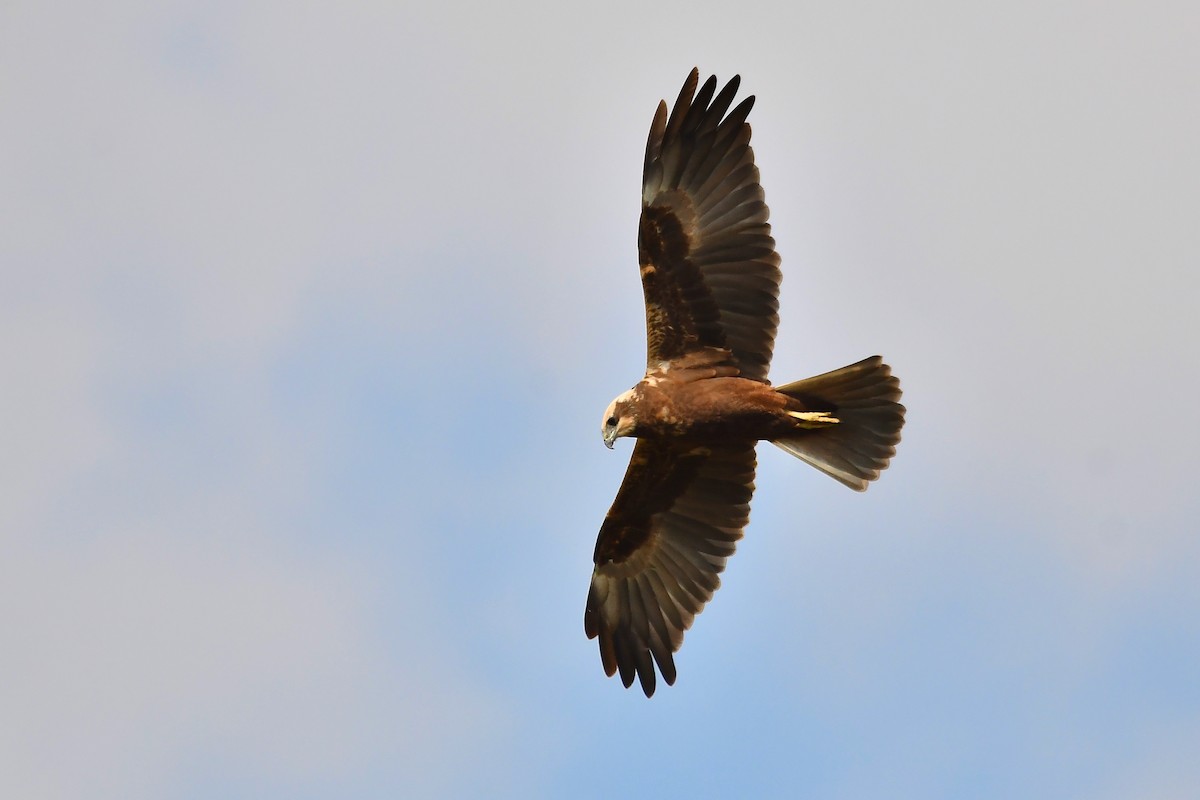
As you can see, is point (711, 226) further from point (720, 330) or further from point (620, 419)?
point (620, 419)

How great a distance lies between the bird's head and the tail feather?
44.3 inches

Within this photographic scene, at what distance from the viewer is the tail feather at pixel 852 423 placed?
1296 cm

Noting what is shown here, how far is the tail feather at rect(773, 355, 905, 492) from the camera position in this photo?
1296cm

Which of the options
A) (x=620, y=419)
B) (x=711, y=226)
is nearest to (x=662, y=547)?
(x=620, y=419)

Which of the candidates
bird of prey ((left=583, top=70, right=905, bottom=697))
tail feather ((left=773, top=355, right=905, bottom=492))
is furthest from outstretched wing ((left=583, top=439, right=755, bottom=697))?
tail feather ((left=773, top=355, right=905, bottom=492))

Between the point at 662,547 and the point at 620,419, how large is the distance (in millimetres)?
1544

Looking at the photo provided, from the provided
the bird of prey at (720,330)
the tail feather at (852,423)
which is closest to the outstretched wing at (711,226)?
the bird of prey at (720,330)

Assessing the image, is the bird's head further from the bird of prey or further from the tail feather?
the tail feather

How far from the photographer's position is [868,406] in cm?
1306

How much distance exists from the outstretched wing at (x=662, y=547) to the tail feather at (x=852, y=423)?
2.00ft

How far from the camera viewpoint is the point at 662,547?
1409 cm

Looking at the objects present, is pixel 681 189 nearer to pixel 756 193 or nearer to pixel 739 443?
pixel 756 193

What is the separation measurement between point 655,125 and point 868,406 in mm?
2699

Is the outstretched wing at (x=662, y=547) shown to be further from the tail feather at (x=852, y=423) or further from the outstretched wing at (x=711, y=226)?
the outstretched wing at (x=711, y=226)
